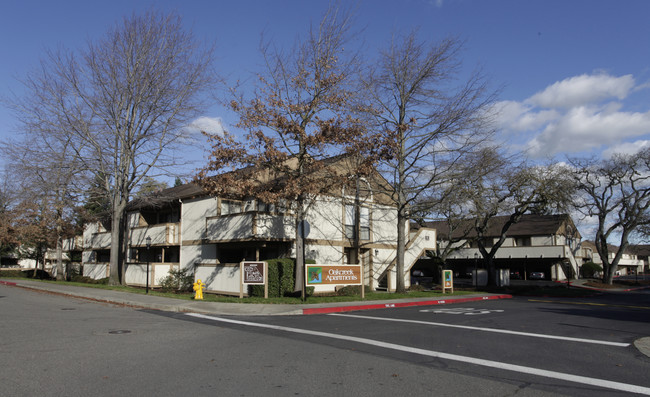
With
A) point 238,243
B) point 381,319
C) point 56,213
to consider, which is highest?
point 56,213

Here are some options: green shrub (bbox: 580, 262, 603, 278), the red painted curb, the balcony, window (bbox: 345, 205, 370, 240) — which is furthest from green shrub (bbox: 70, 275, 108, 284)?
green shrub (bbox: 580, 262, 603, 278)

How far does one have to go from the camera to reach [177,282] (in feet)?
86.8

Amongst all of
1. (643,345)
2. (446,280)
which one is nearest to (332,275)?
(446,280)

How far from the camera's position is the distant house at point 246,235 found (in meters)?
23.2

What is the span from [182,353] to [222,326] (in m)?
3.77

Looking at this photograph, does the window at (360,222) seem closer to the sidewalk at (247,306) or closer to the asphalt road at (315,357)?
the sidewalk at (247,306)

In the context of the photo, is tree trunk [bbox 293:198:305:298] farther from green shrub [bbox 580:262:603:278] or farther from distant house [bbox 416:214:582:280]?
green shrub [bbox 580:262:603:278]

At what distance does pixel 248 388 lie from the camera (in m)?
5.75

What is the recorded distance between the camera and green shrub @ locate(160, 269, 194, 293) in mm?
26297

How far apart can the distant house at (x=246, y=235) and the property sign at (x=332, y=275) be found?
340 centimetres

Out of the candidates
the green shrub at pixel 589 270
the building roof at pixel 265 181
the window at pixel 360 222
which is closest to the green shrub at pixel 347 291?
the window at pixel 360 222

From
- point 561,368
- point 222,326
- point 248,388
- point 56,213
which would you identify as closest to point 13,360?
point 248,388

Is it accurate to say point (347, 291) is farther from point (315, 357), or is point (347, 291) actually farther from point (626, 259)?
point (626, 259)

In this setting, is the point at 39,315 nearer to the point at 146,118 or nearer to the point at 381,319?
the point at 381,319
